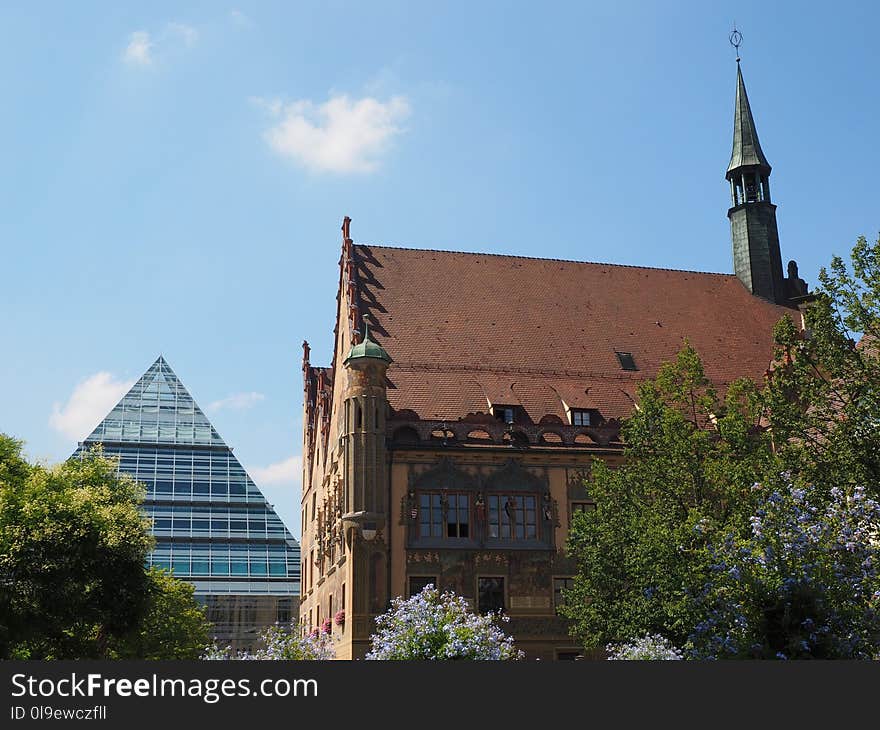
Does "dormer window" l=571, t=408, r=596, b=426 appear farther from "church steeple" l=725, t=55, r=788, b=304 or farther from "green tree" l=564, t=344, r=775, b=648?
"church steeple" l=725, t=55, r=788, b=304

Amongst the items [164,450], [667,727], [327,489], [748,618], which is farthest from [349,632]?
[164,450]

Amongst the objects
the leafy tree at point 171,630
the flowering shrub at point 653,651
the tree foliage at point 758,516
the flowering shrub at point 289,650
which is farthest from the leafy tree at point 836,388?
the leafy tree at point 171,630

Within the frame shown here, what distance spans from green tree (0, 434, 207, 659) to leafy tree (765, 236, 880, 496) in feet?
62.0

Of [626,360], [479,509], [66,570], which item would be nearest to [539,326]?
[626,360]

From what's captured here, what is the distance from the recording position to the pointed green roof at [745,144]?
5569 cm

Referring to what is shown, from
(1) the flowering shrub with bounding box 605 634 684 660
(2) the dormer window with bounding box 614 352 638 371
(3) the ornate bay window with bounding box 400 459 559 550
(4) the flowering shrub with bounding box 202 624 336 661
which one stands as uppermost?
(2) the dormer window with bounding box 614 352 638 371

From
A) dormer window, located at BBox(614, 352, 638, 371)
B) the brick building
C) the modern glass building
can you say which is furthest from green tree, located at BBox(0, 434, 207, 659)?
the modern glass building

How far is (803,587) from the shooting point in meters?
22.0

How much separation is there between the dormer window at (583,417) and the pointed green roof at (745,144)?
19.6 m

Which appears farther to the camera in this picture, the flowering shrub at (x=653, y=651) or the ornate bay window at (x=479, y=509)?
the ornate bay window at (x=479, y=509)

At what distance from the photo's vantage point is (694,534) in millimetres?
27297

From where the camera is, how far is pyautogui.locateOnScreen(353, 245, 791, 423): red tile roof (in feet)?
146

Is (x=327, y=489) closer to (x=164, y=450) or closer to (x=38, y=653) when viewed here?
(x=38, y=653)

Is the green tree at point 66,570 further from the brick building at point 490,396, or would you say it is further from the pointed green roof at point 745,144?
the pointed green roof at point 745,144
